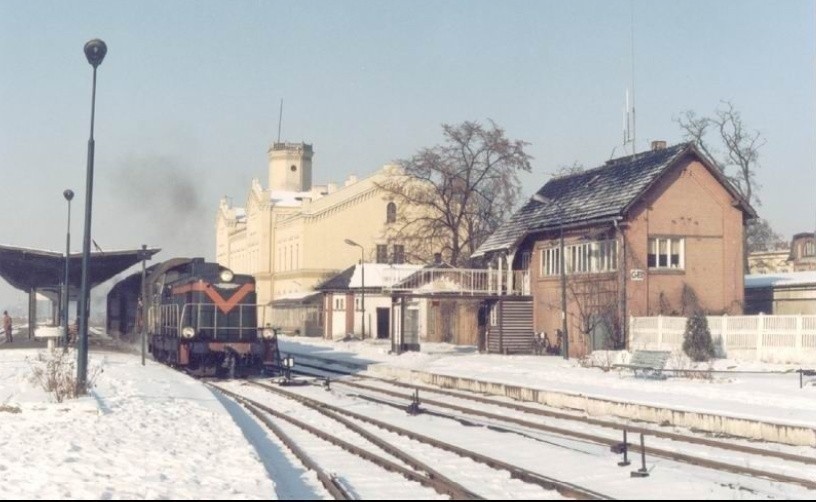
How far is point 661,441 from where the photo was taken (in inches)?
643

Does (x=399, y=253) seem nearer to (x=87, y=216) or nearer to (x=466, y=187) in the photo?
(x=466, y=187)

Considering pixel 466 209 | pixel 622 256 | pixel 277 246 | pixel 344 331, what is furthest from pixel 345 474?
pixel 277 246

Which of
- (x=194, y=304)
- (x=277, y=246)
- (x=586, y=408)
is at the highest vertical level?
(x=277, y=246)

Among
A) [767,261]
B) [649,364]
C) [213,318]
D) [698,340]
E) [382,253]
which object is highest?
[382,253]

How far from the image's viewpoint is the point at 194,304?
2895 cm

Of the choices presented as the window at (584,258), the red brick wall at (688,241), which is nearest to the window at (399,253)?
the window at (584,258)

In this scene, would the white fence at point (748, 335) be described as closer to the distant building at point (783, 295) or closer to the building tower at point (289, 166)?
the distant building at point (783, 295)

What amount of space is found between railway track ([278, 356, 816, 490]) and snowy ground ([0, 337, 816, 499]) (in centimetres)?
160

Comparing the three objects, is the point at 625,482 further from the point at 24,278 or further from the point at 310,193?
the point at 310,193

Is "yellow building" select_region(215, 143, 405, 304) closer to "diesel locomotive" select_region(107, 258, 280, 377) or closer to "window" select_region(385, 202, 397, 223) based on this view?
"window" select_region(385, 202, 397, 223)

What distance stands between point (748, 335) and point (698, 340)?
63.5 inches

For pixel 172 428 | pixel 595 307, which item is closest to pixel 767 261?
pixel 595 307

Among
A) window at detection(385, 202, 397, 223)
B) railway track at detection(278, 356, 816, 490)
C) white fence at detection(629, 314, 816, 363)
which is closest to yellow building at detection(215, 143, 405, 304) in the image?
window at detection(385, 202, 397, 223)

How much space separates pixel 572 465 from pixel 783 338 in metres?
18.8
